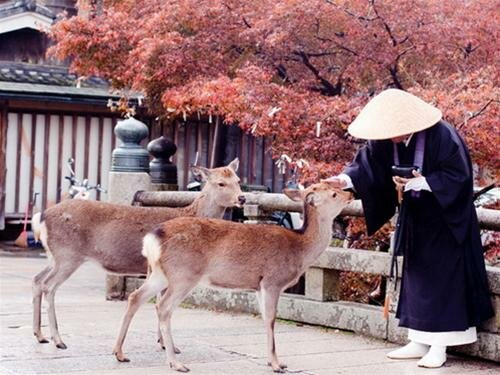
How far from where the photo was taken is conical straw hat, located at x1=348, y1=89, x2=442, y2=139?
6797mm

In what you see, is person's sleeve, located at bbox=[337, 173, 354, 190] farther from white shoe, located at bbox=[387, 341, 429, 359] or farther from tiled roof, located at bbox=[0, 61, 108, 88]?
tiled roof, located at bbox=[0, 61, 108, 88]

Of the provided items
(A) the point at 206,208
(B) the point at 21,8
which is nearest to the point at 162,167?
(A) the point at 206,208

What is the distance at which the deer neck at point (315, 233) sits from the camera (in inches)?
278

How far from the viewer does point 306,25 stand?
36.4ft

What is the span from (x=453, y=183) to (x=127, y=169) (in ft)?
13.9

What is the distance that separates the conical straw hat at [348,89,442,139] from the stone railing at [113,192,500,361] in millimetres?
1025

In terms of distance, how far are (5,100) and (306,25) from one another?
24.6 feet

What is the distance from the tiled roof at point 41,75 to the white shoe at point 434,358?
11896 mm

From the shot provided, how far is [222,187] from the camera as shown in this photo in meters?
8.28

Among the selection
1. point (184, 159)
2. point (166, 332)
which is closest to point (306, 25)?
point (166, 332)

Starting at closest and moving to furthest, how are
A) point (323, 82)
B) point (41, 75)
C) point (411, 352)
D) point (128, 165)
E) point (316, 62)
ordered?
point (411, 352), point (128, 165), point (323, 82), point (316, 62), point (41, 75)

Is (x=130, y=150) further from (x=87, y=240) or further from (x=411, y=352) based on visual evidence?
(x=411, y=352)

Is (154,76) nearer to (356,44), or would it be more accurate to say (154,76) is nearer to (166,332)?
(356,44)

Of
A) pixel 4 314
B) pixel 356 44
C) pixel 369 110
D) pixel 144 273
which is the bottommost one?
pixel 4 314
